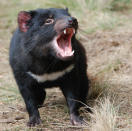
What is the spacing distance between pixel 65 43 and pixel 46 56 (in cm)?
22

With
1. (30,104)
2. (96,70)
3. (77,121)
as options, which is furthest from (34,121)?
(96,70)

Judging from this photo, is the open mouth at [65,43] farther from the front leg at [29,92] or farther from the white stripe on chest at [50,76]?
the front leg at [29,92]

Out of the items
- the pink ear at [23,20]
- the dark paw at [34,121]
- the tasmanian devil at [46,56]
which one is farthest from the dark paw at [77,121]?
the pink ear at [23,20]

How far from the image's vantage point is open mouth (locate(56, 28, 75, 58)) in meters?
3.46

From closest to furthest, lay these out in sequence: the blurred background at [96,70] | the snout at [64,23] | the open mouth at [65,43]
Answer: the snout at [64,23], the open mouth at [65,43], the blurred background at [96,70]

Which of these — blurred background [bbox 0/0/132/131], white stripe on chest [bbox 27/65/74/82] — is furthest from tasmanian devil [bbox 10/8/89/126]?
blurred background [bbox 0/0/132/131]

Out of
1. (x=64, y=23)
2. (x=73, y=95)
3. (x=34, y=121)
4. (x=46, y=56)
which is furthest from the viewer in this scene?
(x=73, y=95)

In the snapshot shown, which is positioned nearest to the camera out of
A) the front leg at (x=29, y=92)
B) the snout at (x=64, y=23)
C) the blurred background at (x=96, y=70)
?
the snout at (x=64, y=23)

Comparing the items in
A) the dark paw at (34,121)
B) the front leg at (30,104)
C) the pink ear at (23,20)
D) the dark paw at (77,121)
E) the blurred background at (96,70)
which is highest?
the pink ear at (23,20)

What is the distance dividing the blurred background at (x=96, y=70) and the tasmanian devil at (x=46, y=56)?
251mm

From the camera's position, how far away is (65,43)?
3.59 meters

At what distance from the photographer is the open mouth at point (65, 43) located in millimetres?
3459

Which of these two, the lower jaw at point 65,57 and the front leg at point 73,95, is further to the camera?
the front leg at point 73,95

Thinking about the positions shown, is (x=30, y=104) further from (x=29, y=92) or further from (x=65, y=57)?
(x=65, y=57)
